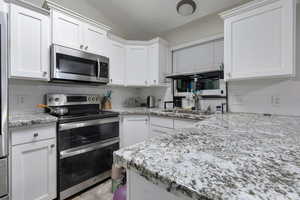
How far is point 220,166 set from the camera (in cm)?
46

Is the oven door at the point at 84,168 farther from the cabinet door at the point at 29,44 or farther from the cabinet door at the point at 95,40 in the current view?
the cabinet door at the point at 95,40

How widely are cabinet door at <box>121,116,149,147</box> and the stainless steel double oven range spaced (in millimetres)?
192

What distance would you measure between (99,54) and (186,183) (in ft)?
7.52

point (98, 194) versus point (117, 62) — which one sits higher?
point (117, 62)

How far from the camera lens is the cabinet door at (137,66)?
2746mm

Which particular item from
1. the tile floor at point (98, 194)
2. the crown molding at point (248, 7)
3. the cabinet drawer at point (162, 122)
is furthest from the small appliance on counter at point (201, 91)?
the tile floor at point (98, 194)

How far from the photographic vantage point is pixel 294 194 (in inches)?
12.7

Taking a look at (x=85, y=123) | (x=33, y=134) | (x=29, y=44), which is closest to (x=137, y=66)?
(x=85, y=123)

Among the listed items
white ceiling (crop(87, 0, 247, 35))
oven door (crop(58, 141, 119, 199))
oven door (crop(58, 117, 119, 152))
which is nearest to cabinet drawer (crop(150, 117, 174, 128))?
oven door (crop(58, 117, 119, 152))

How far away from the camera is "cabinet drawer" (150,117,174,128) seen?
2.12 meters

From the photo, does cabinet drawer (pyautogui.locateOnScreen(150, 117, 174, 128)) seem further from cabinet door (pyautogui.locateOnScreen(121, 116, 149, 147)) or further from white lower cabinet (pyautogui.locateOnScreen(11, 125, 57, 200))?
white lower cabinet (pyautogui.locateOnScreen(11, 125, 57, 200))

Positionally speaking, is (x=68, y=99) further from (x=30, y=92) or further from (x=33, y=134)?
(x=33, y=134)

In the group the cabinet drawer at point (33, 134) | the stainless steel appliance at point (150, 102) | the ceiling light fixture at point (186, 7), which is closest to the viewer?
the cabinet drawer at point (33, 134)

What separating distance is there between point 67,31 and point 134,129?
1.71 meters
